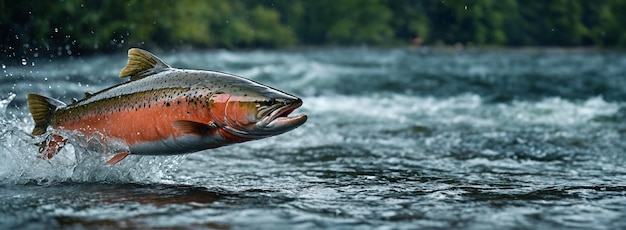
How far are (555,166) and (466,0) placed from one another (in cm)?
7429

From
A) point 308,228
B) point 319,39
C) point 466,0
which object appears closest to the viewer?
point 308,228

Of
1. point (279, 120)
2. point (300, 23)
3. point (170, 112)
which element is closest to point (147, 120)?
point (170, 112)

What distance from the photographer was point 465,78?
25.7m

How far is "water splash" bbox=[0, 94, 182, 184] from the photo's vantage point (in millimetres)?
4480

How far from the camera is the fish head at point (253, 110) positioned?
3.67 metres

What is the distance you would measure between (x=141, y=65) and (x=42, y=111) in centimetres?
68

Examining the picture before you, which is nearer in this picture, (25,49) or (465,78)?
(465,78)

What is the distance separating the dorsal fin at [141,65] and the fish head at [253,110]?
531mm

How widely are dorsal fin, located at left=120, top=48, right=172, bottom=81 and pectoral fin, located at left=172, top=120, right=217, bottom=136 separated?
1.69 ft

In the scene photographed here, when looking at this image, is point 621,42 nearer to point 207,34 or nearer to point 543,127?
point 207,34

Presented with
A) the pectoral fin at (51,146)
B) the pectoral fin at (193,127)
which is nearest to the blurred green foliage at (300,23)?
the pectoral fin at (51,146)

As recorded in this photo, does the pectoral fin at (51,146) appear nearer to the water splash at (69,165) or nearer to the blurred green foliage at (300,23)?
the water splash at (69,165)

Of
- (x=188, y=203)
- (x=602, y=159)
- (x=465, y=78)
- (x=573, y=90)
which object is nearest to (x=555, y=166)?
(x=602, y=159)

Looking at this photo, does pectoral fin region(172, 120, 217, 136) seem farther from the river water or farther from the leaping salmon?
the river water
